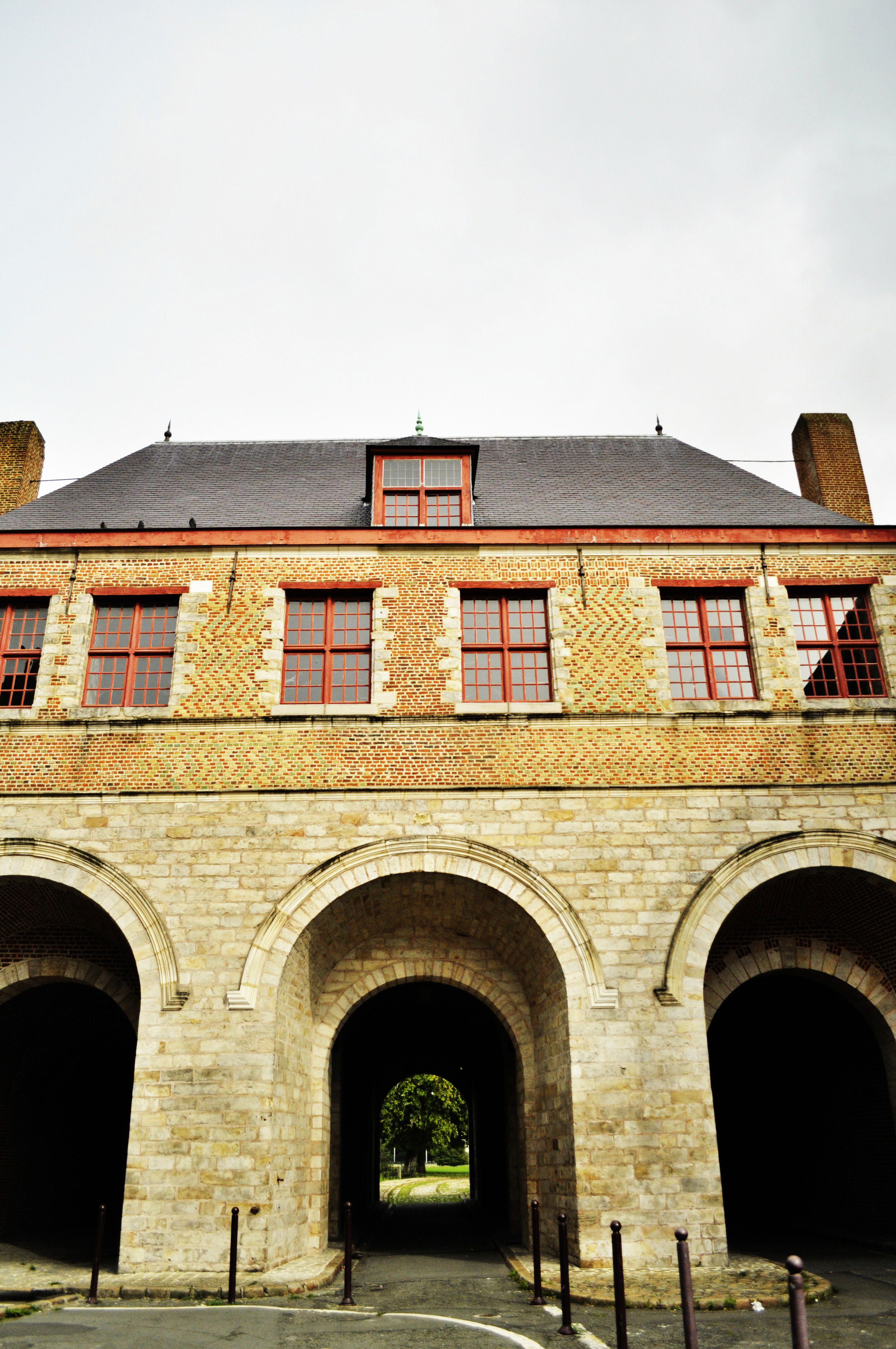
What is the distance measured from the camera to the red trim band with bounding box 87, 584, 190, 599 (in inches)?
520

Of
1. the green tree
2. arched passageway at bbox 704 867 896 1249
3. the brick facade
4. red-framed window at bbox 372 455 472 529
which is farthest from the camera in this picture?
the green tree

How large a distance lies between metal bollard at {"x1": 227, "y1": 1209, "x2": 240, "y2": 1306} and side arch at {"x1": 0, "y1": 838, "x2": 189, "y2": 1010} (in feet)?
7.88

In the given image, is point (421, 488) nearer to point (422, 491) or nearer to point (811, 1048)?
point (422, 491)

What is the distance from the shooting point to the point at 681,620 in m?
13.3

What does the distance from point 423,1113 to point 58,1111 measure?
2762 centimetres

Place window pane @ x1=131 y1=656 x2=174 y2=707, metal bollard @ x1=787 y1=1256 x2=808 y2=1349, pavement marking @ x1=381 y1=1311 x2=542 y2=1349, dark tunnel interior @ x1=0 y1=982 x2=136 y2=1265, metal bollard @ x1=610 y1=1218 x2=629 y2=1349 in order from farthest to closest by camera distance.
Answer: dark tunnel interior @ x1=0 y1=982 x2=136 y2=1265, window pane @ x1=131 y1=656 x2=174 y2=707, pavement marking @ x1=381 y1=1311 x2=542 y2=1349, metal bollard @ x1=610 y1=1218 x2=629 y2=1349, metal bollard @ x1=787 y1=1256 x2=808 y2=1349

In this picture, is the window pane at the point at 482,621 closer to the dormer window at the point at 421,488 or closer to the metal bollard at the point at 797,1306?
the dormer window at the point at 421,488

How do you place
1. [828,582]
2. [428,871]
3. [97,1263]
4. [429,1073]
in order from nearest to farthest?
[97,1263] → [428,871] → [828,582] → [429,1073]

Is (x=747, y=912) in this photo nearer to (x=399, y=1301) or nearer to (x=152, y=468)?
(x=399, y=1301)

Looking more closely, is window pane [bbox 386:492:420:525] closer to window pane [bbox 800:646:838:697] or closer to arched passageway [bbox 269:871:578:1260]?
arched passageway [bbox 269:871:578:1260]

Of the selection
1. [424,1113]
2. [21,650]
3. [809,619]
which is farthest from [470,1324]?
[424,1113]

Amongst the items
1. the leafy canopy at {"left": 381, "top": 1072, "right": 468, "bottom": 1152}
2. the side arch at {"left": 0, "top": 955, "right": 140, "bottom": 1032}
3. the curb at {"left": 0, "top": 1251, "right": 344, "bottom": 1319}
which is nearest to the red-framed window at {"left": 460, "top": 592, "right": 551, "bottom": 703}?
the side arch at {"left": 0, "top": 955, "right": 140, "bottom": 1032}

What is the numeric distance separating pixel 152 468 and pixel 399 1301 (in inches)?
511

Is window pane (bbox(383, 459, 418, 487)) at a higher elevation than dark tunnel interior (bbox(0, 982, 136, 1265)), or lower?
higher
